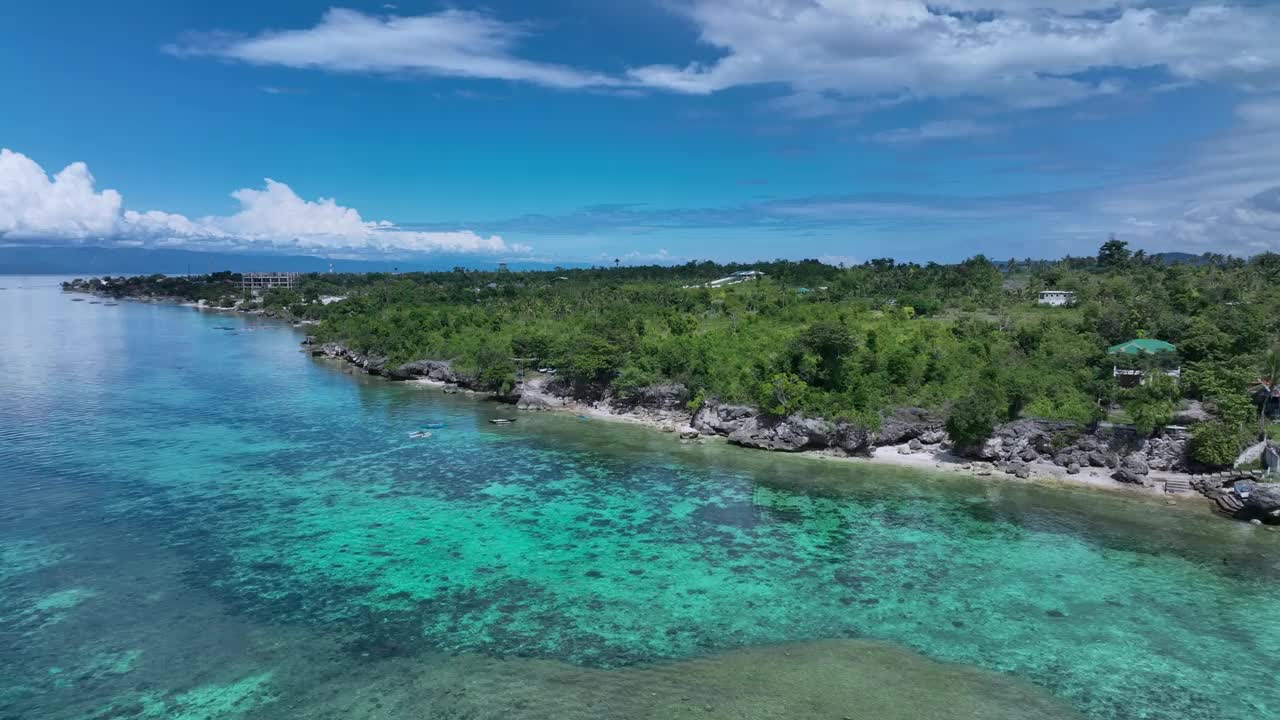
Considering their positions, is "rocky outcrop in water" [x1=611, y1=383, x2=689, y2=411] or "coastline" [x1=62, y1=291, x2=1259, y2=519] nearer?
Result: "coastline" [x1=62, y1=291, x2=1259, y2=519]

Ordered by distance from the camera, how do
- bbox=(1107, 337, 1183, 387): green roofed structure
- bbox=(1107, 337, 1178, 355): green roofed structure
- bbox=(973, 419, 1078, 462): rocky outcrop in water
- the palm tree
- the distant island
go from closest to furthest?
the palm tree
the distant island
bbox=(973, 419, 1078, 462): rocky outcrop in water
bbox=(1107, 337, 1183, 387): green roofed structure
bbox=(1107, 337, 1178, 355): green roofed structure

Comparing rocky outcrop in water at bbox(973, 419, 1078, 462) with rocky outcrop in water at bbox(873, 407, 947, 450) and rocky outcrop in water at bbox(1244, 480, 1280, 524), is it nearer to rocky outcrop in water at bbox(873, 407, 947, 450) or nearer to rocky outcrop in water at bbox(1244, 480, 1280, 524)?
rocky outcrop in water at bbox(873, 407, 947, 450)

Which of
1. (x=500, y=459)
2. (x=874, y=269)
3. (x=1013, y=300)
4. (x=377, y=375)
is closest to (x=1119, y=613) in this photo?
(x=500, y=459)

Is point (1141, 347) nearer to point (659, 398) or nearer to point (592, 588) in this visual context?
point (659, 398)

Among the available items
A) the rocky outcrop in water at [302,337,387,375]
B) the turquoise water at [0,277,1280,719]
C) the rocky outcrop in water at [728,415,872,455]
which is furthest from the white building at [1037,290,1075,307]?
the rocky outcrop in water at [302,337,387,375]

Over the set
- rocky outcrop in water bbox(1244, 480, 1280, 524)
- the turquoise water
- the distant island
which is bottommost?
the turquoise water

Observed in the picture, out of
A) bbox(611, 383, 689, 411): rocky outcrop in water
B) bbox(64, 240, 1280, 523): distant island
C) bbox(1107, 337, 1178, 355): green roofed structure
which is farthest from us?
bbox(611, 383, 689, 411): rocky outcrop in water

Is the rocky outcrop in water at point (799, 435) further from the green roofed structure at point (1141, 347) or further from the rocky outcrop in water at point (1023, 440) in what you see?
the green roofed structure at point (1141, 347)
